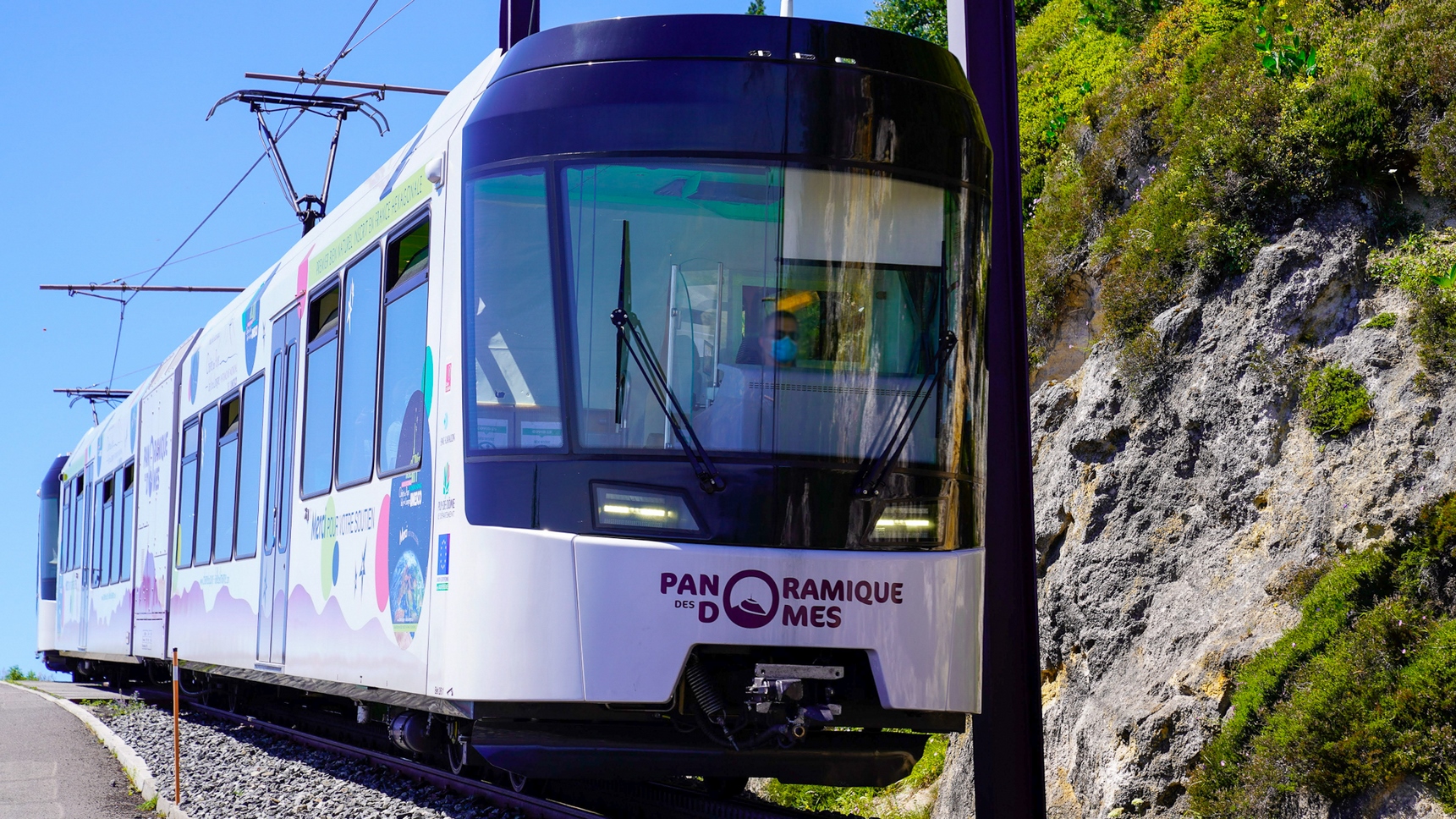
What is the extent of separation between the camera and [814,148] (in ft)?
19.1

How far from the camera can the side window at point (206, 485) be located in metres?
11.6

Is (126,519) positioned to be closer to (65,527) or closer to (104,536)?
(104,536)

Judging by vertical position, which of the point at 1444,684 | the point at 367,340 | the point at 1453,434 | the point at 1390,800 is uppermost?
the point at 367,340

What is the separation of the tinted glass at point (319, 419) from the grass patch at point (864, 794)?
3.77 meters

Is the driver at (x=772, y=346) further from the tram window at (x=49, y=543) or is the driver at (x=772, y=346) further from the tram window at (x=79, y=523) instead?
the tram window at (x=49, y=543)

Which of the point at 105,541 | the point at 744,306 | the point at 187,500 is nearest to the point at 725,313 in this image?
the point at 744,306

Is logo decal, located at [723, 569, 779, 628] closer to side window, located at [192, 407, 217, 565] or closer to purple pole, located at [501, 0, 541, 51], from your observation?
purple pole, located at [501, 0, 541, 51]

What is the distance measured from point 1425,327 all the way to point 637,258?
14.6 ft

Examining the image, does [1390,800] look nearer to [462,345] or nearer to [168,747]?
[462,345]

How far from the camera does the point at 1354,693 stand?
628cm

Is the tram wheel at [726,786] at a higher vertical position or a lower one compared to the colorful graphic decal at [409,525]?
lower

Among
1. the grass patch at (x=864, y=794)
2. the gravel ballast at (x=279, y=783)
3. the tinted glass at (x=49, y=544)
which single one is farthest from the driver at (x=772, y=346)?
the tinted glass at (x=49, y=544)

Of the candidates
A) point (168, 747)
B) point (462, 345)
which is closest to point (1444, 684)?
point (462, 345)

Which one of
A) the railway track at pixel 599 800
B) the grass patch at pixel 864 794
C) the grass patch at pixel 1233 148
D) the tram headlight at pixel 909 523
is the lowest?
the grass patch at pixel 864 794
